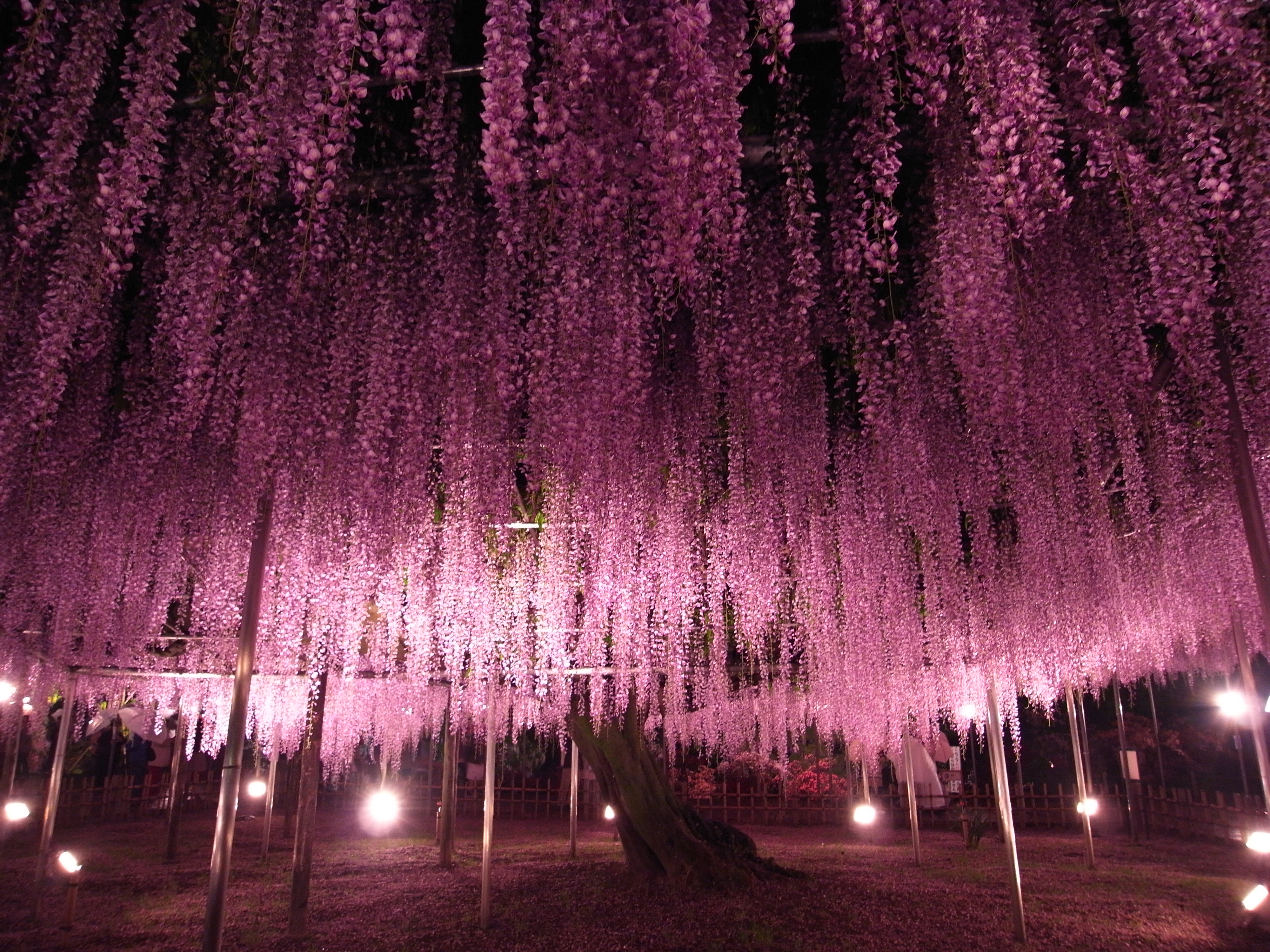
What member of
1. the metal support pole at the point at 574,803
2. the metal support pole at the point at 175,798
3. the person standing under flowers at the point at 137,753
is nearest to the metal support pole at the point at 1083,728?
the metal support pole at the point at 574,803

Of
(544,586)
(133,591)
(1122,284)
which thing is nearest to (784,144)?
(1122,284)

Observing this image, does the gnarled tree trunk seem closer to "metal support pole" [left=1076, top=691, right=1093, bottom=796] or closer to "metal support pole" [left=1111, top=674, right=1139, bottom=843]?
"metal support pole" [left=1076, top=691, right=1093, bottom=796]

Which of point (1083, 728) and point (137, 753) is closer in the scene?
point (1083, 728)

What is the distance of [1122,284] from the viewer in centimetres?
392

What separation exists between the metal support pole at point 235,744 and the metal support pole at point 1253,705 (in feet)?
25.5

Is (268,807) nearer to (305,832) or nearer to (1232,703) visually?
(305,832)

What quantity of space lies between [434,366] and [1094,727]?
59.0 feet

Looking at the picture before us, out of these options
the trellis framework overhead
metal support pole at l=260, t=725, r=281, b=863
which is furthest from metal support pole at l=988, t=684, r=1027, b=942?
metal support pole at l=260, t=725, r=281, b=863

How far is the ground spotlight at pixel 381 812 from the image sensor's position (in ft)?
45.0

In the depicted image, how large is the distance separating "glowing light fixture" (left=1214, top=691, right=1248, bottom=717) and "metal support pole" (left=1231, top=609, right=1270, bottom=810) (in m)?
4.76

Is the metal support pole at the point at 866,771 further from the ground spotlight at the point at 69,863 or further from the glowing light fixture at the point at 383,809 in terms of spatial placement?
the ground spotlight at the point at 69,863

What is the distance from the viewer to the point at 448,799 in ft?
35.4

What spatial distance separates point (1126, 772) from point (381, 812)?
12168 millimetres

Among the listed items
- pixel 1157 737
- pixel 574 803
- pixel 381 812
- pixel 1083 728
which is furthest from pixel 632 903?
pixel 1157 737
